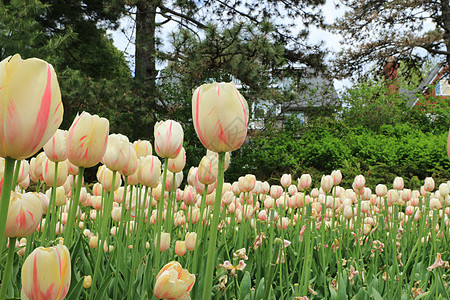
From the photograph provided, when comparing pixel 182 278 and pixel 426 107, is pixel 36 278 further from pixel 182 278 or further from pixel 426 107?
pixel 426 107

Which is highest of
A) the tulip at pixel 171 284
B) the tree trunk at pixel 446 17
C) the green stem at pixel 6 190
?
the tree trunk at pixel 446 17

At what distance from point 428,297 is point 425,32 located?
12.6 metres

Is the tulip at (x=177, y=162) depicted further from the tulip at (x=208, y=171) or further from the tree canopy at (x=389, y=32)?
the tree canopy at (x=389, y=32)

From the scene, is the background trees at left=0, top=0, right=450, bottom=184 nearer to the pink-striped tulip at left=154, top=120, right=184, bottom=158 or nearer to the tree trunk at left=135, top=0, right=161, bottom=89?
the tree trunk at left=135, top=0, right=161, bottom=89

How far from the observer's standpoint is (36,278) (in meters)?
0.47

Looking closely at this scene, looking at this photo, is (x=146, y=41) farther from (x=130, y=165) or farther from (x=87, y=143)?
(x=87, y=143)

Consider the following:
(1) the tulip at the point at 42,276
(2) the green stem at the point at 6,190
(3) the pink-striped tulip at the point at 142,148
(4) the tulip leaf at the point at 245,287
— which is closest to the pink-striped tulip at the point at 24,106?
(2) the green stem at the point at 6,190

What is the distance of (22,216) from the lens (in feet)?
2.02

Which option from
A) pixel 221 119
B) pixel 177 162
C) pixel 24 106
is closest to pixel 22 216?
pixel 24 106

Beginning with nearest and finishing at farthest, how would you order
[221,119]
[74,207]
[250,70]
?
[221,119]
[74,207]
[250,70]

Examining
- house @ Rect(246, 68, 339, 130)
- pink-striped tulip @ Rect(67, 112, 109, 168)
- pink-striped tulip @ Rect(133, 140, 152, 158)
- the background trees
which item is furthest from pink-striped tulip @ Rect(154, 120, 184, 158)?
house @ Rect(246, 68, 339, 130)

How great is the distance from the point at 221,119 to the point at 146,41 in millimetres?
7604

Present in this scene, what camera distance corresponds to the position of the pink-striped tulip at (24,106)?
1.45 feet

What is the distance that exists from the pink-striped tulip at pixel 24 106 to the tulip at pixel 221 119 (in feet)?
0.77
